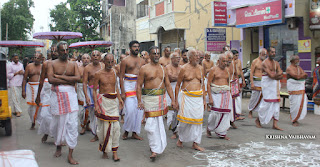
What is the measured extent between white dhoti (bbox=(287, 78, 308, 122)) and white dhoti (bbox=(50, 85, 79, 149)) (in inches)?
214

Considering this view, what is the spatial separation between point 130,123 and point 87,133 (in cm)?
139

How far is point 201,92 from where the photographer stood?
611 cm

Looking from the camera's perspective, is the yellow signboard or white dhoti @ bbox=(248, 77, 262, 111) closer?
white dhoti @ bbox=(248, 77, 262, 111)

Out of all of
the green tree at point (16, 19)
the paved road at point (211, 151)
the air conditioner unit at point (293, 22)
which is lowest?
the paved road at point (211, 151)

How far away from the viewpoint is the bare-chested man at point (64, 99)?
543 cm

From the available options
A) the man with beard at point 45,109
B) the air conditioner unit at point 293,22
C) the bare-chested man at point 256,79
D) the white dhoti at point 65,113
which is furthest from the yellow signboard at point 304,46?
the white dhoti at point 65,113

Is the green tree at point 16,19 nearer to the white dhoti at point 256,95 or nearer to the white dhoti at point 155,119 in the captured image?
the white dhoti at point 256,95

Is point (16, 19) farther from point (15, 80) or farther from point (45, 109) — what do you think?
point (45, 109)

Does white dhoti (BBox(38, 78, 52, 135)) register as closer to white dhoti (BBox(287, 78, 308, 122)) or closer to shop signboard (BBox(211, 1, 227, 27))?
white dhoti (BBox(287, 78, 308, 122))

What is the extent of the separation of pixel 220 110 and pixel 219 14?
1160 centimetres

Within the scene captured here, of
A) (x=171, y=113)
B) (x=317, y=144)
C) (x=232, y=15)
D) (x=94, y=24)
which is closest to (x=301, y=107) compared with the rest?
(x=317, y=144)

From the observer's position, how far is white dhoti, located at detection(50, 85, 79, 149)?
5426 mm

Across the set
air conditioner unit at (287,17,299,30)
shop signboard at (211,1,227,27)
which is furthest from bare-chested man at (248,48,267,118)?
shop signboard at (211,1,227,27)

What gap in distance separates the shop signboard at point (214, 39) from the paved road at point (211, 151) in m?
9.50
